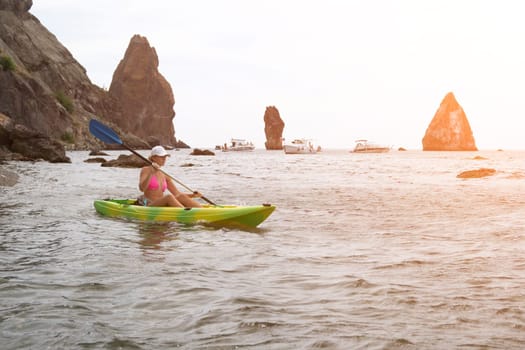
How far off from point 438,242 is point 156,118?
159 meters

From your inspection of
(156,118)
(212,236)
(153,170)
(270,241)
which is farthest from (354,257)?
(156,118)

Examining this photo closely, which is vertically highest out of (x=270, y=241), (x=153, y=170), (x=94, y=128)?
(x=94, y=128)

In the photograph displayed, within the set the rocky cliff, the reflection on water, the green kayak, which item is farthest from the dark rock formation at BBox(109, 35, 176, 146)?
the reflection on water

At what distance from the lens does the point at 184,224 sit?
10.5 m

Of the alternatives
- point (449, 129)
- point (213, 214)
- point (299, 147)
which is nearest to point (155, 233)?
point (213, 214)

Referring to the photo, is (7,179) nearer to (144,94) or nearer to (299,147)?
(299,147)

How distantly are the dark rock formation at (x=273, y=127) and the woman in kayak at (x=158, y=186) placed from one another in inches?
5730

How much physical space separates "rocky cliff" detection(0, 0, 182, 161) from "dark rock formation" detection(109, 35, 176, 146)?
43.8 m

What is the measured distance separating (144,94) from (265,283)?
164 m

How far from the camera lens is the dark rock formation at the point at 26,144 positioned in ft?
118

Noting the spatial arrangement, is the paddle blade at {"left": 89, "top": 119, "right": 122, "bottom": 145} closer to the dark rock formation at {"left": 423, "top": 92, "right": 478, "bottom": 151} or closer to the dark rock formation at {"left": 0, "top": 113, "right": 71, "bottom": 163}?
the dark rock formation at {"left": 0, "top": 113, "right": 71, "bottom": 163}

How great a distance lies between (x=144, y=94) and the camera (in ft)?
537

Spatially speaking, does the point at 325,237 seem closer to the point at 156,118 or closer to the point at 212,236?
the point at 212,236

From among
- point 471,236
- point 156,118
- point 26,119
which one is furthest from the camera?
point 156,118
